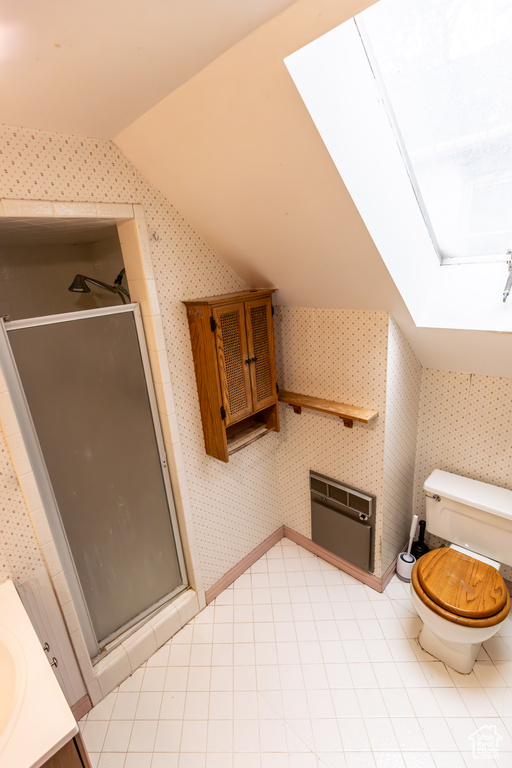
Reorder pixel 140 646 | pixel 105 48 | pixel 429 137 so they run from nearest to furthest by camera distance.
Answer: pixel 105 48 < pixel 429 137 < pixel 140 646

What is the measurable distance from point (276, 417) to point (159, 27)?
166 centimetres

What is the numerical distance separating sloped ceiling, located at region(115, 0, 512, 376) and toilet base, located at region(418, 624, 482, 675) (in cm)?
124

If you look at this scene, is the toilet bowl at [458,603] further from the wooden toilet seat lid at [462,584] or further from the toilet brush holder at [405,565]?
the toilet brush holder at [405,565]

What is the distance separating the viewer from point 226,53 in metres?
0.97

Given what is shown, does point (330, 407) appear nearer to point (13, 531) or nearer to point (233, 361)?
point (233, 361)

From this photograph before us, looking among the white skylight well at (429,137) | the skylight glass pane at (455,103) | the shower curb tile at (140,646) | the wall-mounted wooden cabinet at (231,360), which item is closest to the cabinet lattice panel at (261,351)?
the wall-mounted wooden cabinet at (231,360)

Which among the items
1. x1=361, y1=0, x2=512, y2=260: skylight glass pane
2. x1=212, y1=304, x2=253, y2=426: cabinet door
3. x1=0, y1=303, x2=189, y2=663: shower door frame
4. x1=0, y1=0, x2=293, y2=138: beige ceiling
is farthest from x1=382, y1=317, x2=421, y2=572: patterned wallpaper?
x1=0, y1=0, x2=293, y2=138: beige ceiling

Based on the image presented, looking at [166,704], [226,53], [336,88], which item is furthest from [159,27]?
[166,704]

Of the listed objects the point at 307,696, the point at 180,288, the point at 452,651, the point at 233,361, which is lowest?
the point at 307,696

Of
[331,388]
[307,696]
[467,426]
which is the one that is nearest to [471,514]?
[467,426]

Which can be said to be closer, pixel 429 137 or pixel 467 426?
pixel 429 137

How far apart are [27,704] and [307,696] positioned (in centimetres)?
121

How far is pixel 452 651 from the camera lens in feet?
5.63

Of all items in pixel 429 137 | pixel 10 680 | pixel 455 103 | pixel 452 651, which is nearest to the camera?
pixel 10 680
